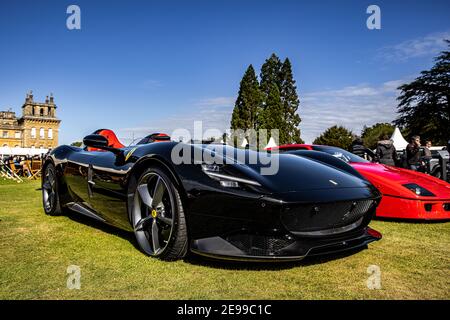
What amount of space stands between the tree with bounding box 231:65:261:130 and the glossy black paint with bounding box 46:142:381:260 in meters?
36.1

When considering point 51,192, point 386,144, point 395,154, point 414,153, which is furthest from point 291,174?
point 414,153

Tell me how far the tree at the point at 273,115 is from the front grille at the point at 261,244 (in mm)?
36744

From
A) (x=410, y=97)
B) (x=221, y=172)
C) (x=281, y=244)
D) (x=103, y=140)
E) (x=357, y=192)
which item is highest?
(x=410, y=97)

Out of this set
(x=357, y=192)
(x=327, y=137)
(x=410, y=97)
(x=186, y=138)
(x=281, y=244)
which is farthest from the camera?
(x=327, y=137)

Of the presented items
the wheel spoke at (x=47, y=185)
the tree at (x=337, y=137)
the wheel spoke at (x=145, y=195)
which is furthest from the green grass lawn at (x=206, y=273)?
the tree at (x=337, y=137)

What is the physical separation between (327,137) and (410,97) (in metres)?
20.0

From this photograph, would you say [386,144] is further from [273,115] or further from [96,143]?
[273,115]

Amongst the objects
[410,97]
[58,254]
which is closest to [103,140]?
[58,254]

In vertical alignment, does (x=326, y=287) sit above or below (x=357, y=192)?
below

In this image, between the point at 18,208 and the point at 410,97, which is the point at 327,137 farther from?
the point at 18,208

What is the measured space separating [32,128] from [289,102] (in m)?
90.1

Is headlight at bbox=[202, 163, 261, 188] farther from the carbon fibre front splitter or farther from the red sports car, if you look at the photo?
the red sports car

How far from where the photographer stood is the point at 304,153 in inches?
155

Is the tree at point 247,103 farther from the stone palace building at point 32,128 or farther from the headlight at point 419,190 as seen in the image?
the stone palace building at point 32,128
